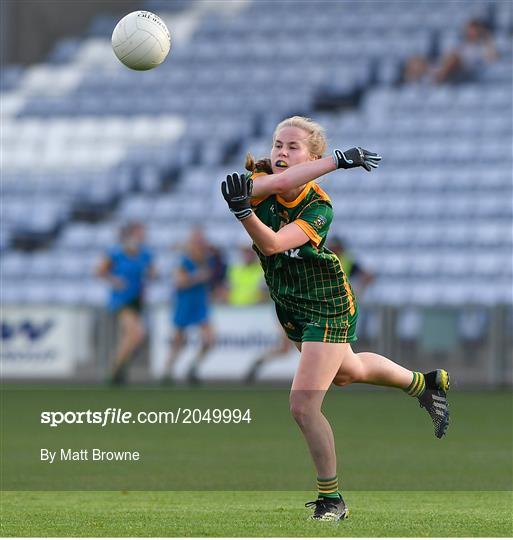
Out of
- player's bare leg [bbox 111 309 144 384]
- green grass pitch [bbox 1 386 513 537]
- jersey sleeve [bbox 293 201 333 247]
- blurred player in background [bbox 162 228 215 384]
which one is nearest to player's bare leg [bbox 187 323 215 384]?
blurred player in background [bbox 162 228 215 384]

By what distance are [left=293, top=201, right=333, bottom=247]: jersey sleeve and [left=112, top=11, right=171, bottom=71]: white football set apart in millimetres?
1735

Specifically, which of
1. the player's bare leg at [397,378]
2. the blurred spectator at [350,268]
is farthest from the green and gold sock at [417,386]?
the blurred spectator at [350,268]

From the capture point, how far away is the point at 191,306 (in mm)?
17406

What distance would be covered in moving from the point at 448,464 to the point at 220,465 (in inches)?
60.4

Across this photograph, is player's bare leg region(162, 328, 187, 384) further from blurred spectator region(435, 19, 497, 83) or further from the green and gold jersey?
the green and gold jersey

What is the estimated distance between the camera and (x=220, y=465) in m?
9.14

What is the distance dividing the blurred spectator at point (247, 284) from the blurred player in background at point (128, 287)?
1.13 m

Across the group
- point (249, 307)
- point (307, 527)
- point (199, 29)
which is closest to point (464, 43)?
point (199, 29)

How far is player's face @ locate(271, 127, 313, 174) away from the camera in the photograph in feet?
20.7

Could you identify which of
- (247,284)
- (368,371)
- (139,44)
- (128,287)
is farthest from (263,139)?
(368,371)

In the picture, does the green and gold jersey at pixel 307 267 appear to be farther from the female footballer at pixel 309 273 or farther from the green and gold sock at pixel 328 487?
the green and gold sock at pixel 328 487

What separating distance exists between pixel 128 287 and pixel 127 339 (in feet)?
2.20

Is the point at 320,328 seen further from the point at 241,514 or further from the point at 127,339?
the point at 127,339

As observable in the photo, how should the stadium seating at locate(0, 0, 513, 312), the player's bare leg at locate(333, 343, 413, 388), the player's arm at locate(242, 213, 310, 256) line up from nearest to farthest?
the player's arm at locate(242, 213, 310, 256), the player's bare leg at locate(333, 343, 413, 388), the stadium seating at locate(0, 0, 513, 312)
